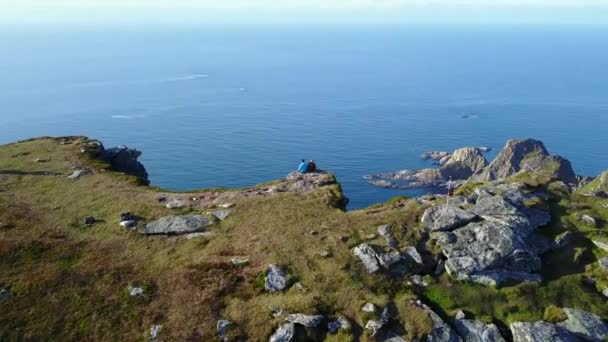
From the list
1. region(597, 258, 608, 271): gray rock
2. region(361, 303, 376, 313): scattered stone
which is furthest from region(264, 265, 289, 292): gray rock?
region(597, 258, 608, 271): gray rock

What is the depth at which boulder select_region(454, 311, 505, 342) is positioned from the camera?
25.8 m

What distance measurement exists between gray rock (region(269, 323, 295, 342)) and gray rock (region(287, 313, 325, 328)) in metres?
0.42

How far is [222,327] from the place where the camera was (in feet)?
83.0

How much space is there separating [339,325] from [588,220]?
899 inches

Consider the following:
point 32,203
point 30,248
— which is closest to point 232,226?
point 30,248

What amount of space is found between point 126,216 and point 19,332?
12831 mm

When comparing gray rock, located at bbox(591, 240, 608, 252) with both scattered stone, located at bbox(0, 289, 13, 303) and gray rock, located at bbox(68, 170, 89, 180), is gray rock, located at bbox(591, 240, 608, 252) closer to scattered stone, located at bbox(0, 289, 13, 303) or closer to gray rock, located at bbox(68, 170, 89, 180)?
scattered stone, located at bbox(0, 289, 13, 303)

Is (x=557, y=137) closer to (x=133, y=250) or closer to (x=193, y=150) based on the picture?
(x=193, y=150)

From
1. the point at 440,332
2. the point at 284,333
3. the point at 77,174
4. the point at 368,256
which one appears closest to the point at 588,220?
the point at 440,332

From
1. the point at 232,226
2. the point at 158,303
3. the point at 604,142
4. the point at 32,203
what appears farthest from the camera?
the point at 604,142

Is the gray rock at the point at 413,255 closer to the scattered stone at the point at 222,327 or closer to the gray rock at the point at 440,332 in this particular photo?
the gray rock at the point at 440,332

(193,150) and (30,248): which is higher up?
(30,248)

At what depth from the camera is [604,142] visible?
185500 mm

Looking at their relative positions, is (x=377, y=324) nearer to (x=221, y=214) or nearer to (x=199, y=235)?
(x=199, y=235)
